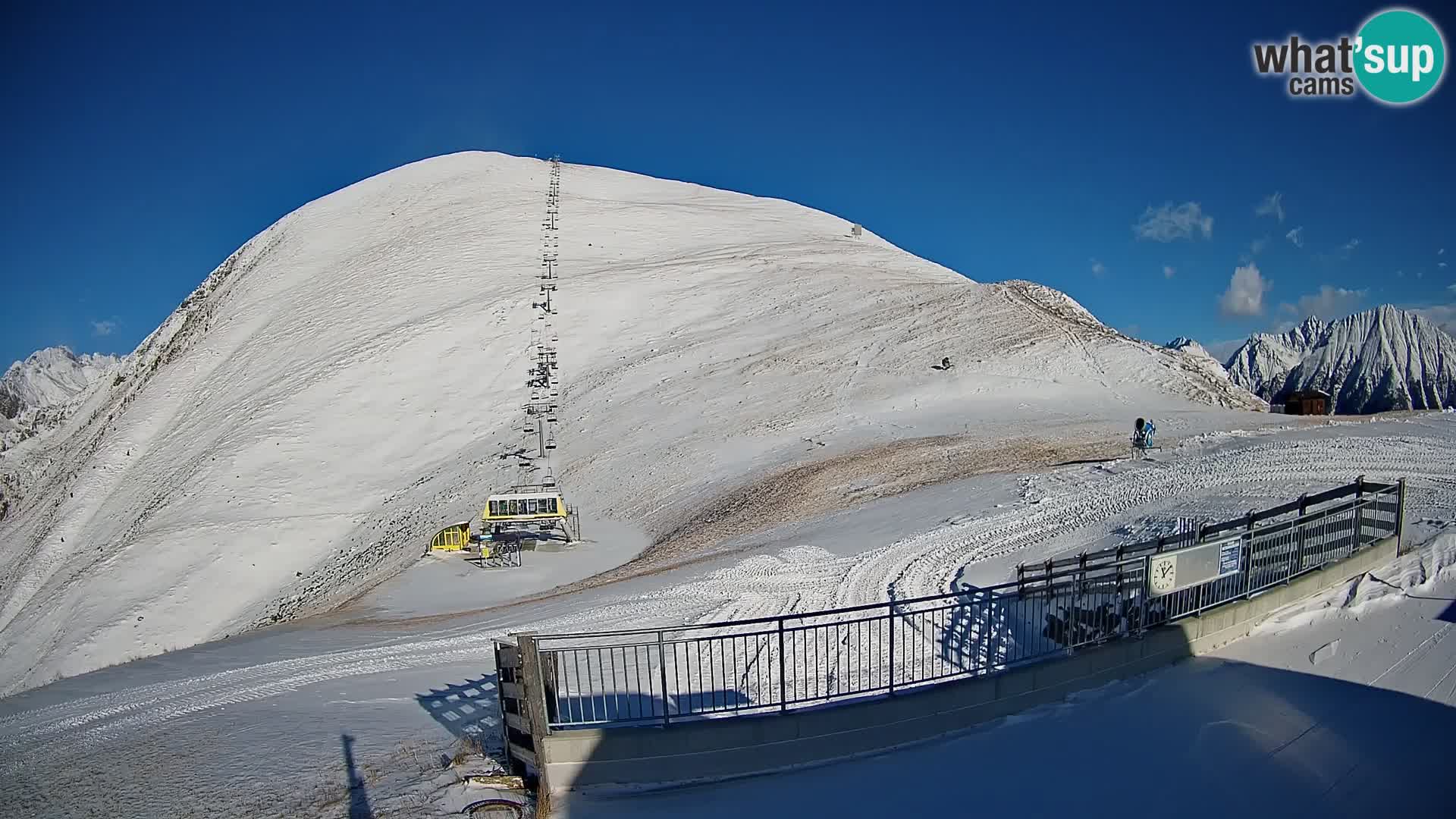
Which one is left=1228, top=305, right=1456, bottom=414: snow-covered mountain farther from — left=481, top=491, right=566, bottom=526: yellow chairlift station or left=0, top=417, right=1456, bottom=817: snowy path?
left=481, top=491, right=566, bottom=526: yellow chairlift station

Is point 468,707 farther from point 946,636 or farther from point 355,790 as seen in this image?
point 946,636

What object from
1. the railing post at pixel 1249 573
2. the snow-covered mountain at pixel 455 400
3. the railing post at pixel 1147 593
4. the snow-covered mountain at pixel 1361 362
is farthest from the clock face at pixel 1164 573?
the snow-covered mountain at pixel 1361 362

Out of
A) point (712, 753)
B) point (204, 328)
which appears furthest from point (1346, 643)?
point (204, 328)

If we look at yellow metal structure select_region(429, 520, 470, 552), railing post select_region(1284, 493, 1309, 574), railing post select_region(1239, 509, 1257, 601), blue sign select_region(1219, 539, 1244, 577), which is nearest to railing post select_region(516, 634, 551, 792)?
blue sign select_region(1219, 539, 1244, 577)

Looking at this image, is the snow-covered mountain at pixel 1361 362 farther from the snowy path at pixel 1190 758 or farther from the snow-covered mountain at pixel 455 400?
the snowy path at pixel 1190 758

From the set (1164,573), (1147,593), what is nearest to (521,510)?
(1147,593)
